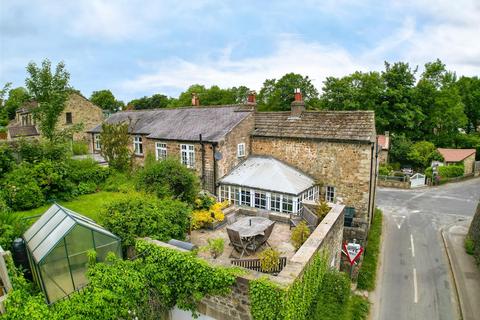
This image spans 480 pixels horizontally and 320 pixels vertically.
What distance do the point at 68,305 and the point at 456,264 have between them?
18570mm

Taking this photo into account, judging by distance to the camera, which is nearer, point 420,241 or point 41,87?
point 41,87

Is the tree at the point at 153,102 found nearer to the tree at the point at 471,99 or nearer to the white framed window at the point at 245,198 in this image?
the tree at the point at 471,99

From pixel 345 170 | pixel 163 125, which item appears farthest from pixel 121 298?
pixel 163 125

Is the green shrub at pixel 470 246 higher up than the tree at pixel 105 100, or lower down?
lower down

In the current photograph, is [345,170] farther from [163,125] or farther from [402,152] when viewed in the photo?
[402,152]

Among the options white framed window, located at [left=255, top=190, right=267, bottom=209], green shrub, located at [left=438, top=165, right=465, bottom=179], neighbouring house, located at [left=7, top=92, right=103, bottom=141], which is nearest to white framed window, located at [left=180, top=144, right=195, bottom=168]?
white framed window, located at [left=255, top=190, right=267, bottom=209]

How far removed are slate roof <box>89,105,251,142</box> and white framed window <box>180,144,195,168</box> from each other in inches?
20.5

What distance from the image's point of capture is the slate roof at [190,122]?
19547 mm

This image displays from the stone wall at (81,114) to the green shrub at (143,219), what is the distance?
2864 cm

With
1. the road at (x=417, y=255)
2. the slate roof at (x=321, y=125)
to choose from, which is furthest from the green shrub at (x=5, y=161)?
the road at (x=417, y=255)

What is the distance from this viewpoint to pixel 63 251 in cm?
722

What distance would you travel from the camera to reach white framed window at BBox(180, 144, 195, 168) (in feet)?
63.7

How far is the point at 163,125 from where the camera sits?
75.5 ft

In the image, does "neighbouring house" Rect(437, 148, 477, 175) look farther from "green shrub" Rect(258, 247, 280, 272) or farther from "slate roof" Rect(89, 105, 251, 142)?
"green shrub" Rect(258, 247, 280, 272)
